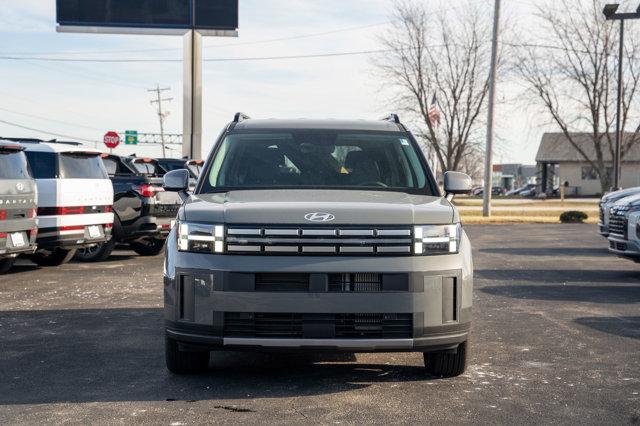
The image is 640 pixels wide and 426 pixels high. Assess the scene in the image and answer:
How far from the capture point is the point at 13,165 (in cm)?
1203

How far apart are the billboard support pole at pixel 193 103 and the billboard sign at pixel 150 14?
0.92 m

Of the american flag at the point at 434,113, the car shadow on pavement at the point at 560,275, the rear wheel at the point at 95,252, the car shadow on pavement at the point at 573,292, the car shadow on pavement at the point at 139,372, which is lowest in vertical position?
the car shadow on pavement at the point at 560,275

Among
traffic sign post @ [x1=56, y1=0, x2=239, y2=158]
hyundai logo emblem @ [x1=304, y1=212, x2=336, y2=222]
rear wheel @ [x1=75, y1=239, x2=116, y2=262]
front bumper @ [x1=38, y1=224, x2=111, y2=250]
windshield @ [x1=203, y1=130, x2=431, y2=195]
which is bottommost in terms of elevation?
rear wheel @ [x1=75, y1=239, x2=116, y2=262]

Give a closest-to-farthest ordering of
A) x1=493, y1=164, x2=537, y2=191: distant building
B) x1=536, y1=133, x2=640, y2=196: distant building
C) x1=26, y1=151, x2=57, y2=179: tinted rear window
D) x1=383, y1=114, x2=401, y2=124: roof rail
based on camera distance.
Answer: x1=383, y1=114, x2=401, y2=124: roof rail < x1=26, y1=151, x2=57, y2=179: tinted rear window < x1=536, y1=133, x2=640, y2=196: distant building < x1=493, y1=164, x2=537, y2=191: distant building

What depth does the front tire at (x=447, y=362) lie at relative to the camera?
20.7 ft

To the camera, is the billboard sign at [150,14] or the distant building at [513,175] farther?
the distant building at [513,175]

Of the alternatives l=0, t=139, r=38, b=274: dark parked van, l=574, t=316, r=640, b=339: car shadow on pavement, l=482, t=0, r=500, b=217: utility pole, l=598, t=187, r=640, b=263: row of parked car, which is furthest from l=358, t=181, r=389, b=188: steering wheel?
l=482, t=0, r=500, b=217: utility pole

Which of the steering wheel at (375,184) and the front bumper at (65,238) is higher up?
the steering wheel at (375,184)

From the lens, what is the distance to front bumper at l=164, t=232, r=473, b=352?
5.68 m

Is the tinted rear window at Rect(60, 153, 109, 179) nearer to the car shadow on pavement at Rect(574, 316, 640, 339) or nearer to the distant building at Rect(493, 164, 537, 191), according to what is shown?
the car shadow on pavement at Rect(574, 316, 640, 339)

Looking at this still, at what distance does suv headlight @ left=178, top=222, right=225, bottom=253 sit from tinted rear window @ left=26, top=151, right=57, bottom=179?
7967 millimetres

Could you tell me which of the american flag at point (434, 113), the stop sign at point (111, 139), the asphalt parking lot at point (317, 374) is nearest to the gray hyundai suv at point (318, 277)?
the asphalt parking lot at point (317, 374)

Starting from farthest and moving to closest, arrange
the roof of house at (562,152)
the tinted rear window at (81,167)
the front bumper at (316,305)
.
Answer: the roof of house at (562,152) < the tinted rear window at (81,167) < the front bumper at (316,305)

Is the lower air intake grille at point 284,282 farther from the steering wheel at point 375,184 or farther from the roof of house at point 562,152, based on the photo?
the roof of house at point 562,152
